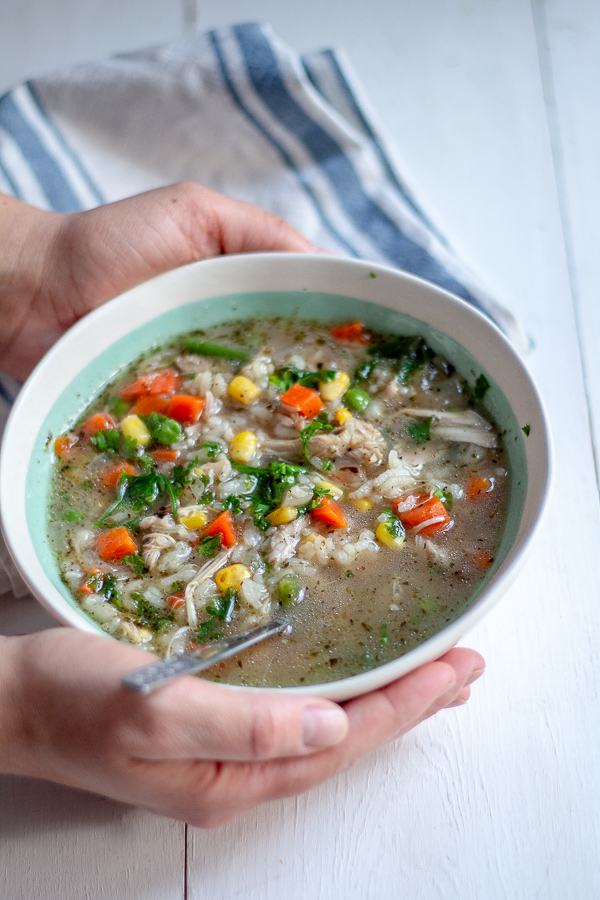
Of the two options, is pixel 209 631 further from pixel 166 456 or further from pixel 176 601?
pixel 166 456

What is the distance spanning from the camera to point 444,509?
2652 mm

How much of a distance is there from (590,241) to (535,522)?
7.90 ft

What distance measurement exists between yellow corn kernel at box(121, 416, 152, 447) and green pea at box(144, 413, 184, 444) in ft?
0.08

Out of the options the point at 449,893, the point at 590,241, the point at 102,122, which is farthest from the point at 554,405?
the point at 102,122

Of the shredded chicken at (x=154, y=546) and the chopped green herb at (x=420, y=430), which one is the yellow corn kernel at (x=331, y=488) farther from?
the shredded chicken at (x=154, y=546)

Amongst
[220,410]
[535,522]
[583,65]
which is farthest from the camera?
[583,65]

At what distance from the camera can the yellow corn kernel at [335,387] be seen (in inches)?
118

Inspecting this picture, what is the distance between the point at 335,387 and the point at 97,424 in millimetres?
910

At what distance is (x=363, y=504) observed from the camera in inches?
106

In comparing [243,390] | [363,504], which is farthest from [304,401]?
[363,504]

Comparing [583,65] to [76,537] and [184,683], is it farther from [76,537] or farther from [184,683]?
[184,683]

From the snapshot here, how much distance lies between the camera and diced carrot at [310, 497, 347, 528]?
8.68ft

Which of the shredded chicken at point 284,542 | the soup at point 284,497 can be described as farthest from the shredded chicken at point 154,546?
the shredded chicken at point 284,542

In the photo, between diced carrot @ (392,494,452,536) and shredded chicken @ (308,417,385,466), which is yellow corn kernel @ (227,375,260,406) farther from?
diced carrot @ (392,494,452,536)
